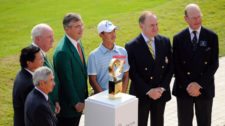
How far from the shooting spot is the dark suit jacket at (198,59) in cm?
745

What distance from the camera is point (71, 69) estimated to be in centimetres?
677

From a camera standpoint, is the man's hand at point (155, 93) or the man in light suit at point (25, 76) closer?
the man in light suit at point (25, 76)

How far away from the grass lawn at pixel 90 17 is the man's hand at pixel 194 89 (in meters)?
5.86

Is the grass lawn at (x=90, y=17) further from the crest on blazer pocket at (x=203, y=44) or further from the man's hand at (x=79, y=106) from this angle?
the crest on blazer pocket at (x=203, y=44)

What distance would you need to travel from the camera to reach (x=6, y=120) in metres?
9.22

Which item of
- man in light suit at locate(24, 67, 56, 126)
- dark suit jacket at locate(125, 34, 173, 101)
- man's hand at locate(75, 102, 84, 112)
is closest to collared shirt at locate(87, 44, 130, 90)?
dark suit jacket at locate(125, 34, 173, 101)

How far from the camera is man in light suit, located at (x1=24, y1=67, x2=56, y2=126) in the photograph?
221 inches

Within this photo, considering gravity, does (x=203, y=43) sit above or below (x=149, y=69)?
above

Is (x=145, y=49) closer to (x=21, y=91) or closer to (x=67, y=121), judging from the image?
(x=67, y=121)

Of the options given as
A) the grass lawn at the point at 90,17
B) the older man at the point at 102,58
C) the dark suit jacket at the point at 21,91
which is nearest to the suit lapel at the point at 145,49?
the older man at the point at 102,58

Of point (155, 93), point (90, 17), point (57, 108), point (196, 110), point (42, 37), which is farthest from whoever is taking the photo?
point (90, 17)

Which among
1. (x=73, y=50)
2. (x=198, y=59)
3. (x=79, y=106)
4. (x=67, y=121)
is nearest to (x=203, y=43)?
(x=198, y=59)

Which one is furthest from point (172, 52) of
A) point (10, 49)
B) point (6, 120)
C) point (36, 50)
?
point (10, 49)

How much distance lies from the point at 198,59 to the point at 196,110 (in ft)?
2.92
